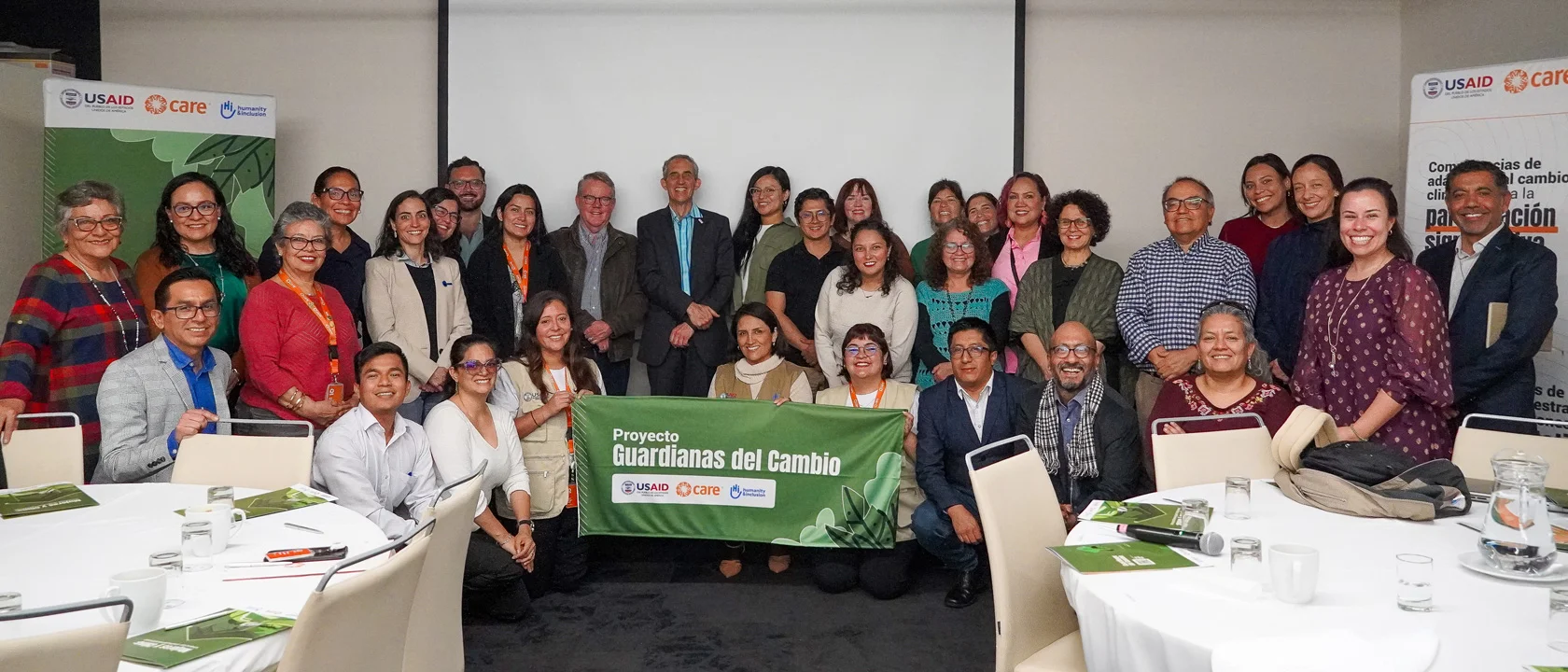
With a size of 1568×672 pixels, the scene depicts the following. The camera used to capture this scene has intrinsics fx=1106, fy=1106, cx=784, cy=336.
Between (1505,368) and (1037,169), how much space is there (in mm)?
2801

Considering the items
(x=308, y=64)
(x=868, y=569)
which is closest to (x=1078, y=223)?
(x=868, y=569)

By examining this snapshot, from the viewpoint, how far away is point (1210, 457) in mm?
3498

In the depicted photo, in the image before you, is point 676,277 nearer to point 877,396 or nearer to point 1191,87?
point 877,396

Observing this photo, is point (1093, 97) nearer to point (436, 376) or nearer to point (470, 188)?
point (470, 188)

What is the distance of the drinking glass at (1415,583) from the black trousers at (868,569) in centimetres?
254

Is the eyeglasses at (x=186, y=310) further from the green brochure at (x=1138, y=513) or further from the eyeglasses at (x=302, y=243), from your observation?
the green brochure at (x=1138, y=513)

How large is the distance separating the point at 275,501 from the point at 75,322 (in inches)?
60.7

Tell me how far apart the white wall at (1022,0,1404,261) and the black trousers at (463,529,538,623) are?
150 inches

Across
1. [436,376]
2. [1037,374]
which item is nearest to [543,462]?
[436,376]

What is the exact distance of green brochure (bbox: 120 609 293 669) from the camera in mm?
1820

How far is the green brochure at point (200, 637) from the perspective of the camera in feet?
5.97

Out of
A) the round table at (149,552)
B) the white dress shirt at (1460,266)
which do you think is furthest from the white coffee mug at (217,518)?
the white dress shirt at (1460,266)

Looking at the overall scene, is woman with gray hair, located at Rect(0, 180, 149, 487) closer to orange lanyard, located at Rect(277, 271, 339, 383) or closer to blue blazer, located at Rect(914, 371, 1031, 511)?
orange lanyard, located at Rect(277, 271, 339, 383)

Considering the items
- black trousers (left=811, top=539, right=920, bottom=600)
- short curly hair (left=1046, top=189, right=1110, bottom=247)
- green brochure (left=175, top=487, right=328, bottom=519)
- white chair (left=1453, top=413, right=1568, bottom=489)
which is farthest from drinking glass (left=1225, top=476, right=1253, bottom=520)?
green brochure (left=175, top=487, right=328, bottom=519)
